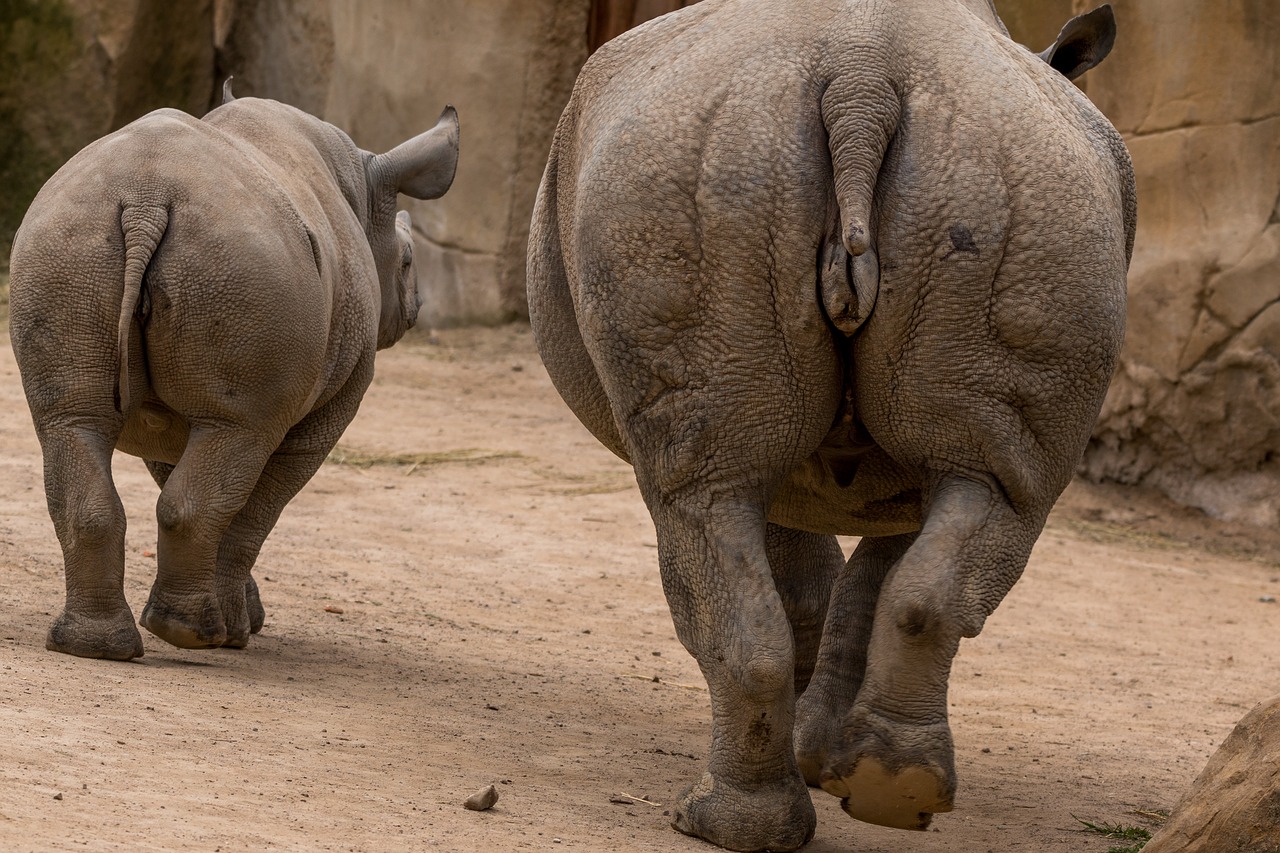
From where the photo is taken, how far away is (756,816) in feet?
12.0

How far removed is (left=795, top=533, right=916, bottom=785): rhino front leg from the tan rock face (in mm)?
965

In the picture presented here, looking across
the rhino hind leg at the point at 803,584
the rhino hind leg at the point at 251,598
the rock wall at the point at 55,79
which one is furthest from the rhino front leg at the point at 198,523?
the rock wall at the point at 55,79

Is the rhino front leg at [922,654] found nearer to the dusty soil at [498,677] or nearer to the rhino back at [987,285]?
the rhino back at [987,285]

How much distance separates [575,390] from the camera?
4.35 metres

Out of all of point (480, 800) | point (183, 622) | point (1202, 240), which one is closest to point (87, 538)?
point (183, 622)

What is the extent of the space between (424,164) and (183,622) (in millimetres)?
2178

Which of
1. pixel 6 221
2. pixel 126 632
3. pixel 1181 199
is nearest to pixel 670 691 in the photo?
pixel 126 632

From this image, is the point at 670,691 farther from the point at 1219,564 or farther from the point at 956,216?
the point at 1219,564

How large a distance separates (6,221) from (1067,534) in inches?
352

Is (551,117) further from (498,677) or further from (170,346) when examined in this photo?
(170,346)

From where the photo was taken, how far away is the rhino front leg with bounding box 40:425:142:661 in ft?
15.9

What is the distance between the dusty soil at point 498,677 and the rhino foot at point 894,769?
46 centimetres

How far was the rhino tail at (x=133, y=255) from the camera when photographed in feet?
15.6

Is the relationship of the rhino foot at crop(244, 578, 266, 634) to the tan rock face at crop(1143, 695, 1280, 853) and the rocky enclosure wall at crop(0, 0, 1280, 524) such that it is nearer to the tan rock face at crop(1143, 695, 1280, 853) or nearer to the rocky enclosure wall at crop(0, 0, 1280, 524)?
the tan rock face at crop(1143, 695, 1280, 853)
